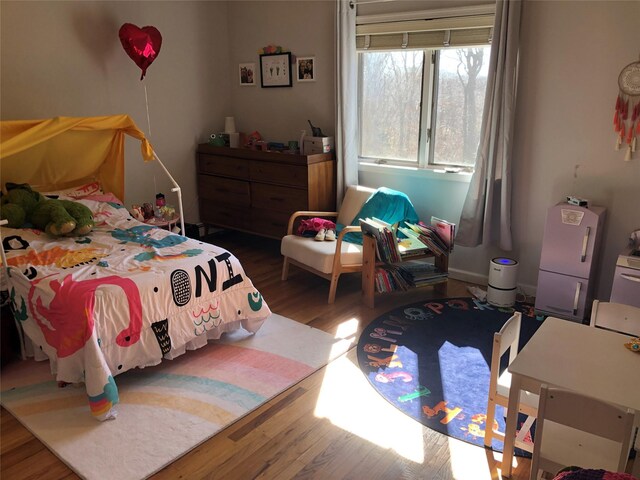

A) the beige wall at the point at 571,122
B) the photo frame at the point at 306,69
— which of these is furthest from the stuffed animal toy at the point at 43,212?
the beige wall at the point at 571,122

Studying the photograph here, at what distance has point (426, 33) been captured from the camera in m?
4.12

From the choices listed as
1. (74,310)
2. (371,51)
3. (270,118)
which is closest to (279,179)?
(270,118)

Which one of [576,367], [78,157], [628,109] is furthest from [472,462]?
[78,157]

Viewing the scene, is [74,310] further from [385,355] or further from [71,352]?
[385,355]

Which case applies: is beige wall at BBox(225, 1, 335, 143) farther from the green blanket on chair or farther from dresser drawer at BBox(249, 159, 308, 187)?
the green blanket on chair

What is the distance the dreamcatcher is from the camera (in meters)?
3.29

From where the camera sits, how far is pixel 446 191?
4301 mm

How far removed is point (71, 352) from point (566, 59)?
3612mm

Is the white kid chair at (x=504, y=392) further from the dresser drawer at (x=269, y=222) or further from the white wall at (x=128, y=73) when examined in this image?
the white wall at (x=128, y=73)

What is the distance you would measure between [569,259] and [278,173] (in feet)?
8.28

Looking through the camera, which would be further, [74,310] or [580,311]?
[580,311]

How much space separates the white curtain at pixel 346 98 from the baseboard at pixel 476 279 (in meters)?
1.19

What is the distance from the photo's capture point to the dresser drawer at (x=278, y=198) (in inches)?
183

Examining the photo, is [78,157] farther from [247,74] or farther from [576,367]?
[576,367]
